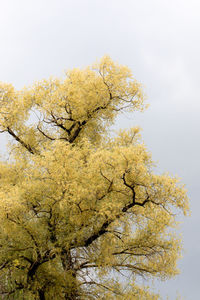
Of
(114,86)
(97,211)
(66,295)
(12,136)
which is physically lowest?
(66,295)

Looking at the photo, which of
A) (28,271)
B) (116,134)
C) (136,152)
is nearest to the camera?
(136,152)

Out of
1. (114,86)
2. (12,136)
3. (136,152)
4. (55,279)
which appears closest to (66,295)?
→ (55,279)

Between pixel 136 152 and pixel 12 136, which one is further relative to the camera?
pixel 12 136

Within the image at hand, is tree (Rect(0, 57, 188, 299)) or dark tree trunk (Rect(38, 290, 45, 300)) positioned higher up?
tree (Rect(0, 57, 188, 299))

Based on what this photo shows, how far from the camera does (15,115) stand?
50.9 feet

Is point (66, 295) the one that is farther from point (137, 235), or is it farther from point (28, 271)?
point (137, 235)

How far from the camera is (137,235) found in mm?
12359

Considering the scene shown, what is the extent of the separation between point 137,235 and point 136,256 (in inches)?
40.5

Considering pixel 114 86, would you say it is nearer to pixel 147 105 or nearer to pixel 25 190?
pixel 147 105

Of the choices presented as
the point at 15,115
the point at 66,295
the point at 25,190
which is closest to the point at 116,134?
the point at 15,115

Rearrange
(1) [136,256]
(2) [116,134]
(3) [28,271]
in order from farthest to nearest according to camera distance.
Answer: (2) [116,134], (1) [136,256], (3) [28,271]

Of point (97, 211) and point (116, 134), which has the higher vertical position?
point (116, 134)

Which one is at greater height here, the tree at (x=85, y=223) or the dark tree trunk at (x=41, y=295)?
the tree at (x=85, y=223)

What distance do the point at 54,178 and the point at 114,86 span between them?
19.1ft
